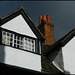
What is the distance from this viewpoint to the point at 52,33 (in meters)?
17.0

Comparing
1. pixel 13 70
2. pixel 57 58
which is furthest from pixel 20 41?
pixel 57 58

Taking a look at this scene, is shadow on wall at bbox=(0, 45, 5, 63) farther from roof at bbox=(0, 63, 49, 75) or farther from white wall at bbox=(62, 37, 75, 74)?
white wall at bbox=(62, 37, 75, 74)

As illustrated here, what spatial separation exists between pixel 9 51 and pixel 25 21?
8.89 feet

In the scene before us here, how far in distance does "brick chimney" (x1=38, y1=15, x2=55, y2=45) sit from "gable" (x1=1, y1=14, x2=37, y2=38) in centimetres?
445

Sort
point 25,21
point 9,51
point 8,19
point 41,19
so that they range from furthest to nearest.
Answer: point 41,19 → point 25,21 → point 8,19 → point 9,51

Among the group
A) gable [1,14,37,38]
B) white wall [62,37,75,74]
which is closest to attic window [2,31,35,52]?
gable [1,14,37,38]

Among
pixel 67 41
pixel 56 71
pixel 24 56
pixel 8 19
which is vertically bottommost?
pixel 56 71

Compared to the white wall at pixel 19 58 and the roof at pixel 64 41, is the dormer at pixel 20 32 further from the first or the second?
the roof at pixel 64 41

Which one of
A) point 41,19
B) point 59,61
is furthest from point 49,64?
point 41,19

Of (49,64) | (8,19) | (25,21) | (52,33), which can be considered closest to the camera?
(8,19)

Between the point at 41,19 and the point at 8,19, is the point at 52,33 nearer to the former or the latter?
the point at 41,19

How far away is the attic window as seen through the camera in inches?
433

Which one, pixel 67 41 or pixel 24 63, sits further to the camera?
pixel 67 41

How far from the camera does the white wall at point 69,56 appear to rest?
515 inches
